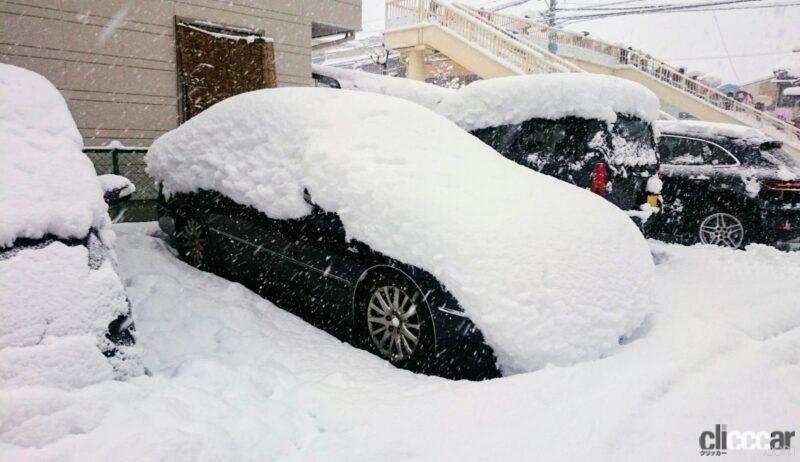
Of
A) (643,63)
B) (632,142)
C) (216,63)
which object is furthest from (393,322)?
(643,63)

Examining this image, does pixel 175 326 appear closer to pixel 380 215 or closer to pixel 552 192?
pixel 380 215

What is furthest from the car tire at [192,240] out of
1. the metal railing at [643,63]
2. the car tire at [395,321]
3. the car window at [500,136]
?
the metal railing at [643,63]

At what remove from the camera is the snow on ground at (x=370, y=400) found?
2172mm

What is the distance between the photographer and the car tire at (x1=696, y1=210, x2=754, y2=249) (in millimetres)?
6561

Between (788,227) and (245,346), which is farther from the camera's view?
(788,227)

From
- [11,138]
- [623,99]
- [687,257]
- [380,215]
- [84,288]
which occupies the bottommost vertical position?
[687,257]

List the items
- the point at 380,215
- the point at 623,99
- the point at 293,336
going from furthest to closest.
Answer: the point at 623,99 < the point at 293,336 < the point at 380,215

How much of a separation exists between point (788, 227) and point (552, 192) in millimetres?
4296

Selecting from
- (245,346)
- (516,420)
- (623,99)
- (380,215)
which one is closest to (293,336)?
(245,346)

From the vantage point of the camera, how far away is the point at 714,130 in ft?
23.0

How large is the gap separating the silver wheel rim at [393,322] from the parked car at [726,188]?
509 cm

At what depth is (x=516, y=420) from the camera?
2449mm

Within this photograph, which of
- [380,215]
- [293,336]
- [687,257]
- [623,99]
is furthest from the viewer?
[687,257]

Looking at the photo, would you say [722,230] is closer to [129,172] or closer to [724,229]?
[724,229]
